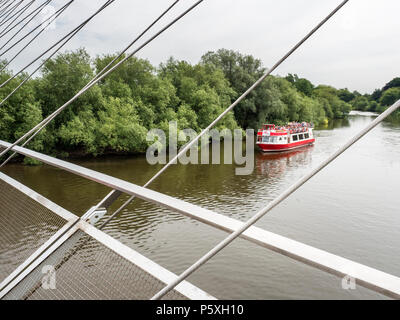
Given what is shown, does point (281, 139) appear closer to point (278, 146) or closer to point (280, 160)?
point (278, 146)

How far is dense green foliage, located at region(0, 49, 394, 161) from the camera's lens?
19.9 metres

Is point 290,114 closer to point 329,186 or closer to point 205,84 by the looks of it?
point 205,84

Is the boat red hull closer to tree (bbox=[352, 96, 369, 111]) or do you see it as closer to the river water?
the river water

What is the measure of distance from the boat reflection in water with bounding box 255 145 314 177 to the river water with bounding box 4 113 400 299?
0.25 metres

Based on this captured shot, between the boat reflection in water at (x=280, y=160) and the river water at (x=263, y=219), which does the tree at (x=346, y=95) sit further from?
the river water at (x=263, y=219)

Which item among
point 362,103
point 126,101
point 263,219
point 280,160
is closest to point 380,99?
point 362,103

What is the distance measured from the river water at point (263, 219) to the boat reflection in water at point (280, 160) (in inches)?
9.7

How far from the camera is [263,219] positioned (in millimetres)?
11320

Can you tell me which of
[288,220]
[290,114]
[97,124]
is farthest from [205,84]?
[288,220]

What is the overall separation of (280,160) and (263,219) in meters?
12.8

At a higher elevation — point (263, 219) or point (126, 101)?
point (126, 101)

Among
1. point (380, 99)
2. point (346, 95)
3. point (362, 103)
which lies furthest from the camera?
point (346, 95)

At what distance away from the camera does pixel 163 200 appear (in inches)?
47.1

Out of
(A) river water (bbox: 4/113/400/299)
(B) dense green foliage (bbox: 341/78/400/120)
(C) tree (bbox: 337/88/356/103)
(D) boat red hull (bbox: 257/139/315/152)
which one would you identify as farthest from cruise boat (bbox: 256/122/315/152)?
(C) tree (bbox: 337/88/356/103)
